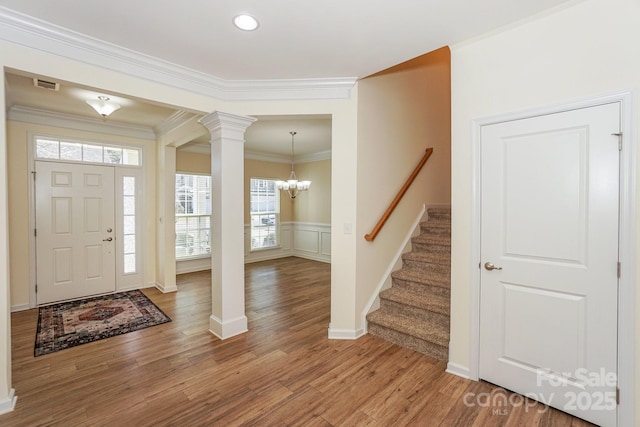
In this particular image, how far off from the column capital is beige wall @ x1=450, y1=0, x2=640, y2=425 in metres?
2.06

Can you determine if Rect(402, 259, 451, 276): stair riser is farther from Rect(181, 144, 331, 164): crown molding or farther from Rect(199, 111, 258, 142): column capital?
Rect(181, 144, 331, 164): crown molding

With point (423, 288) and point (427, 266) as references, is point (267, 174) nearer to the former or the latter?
point (427, 266)

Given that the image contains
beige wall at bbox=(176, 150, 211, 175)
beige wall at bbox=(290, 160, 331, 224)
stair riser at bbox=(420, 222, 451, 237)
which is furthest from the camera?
beige wall at bbox=(290, 160, 331, 224)

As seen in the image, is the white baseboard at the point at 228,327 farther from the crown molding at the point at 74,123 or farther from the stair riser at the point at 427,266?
the crown molding at the point at 74,123

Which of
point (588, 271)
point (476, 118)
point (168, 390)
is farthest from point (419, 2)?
point (168, 390)

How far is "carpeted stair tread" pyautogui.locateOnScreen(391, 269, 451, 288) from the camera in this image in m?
3.03

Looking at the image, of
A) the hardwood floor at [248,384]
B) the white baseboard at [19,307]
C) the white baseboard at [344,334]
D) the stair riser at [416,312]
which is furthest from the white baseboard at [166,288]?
the stair riser at [416,312]

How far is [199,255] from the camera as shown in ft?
20.7

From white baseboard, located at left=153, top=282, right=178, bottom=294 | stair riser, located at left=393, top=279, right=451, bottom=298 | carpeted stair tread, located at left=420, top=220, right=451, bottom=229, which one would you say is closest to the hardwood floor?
stair riser, located at left=393, top=279, right=451, bottom=298

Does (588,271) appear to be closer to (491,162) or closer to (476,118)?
(491,162)

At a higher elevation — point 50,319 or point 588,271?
point 588,271

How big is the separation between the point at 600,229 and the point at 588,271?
0.90ft

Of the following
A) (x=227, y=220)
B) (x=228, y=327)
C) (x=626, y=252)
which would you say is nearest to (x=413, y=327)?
(x=626, y=252)

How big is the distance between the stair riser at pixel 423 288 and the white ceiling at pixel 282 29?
2.25m
